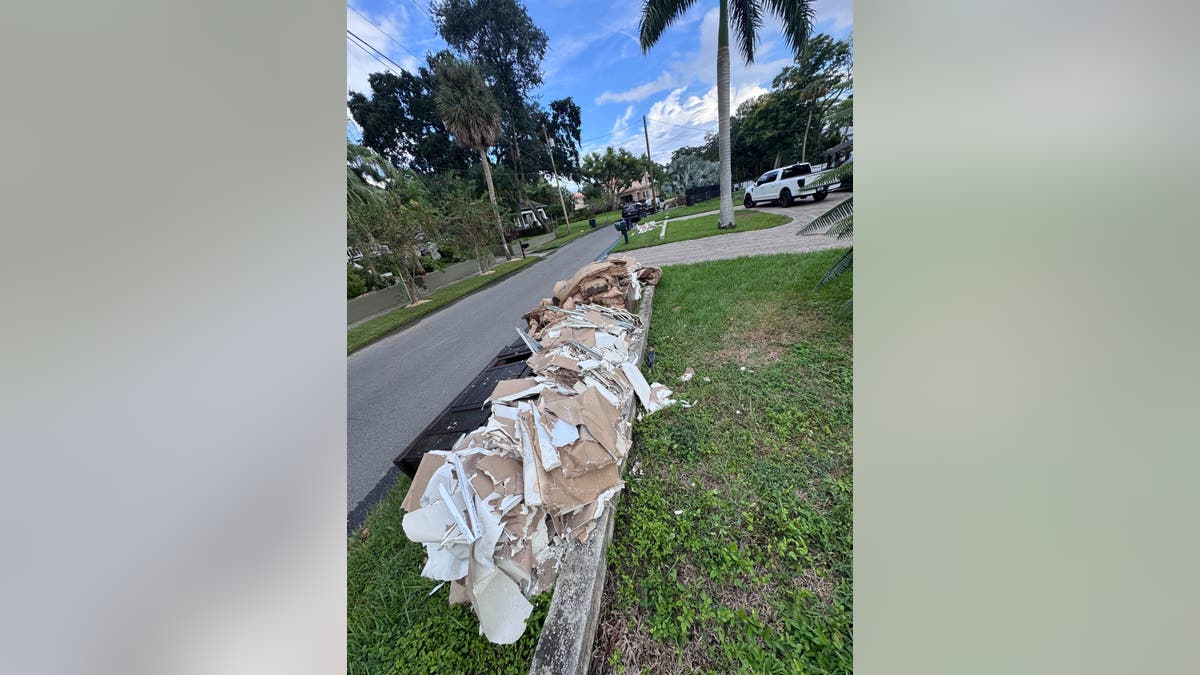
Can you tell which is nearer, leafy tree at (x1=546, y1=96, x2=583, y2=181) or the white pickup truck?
the white pickup truck

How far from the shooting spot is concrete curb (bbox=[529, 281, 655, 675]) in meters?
1.49

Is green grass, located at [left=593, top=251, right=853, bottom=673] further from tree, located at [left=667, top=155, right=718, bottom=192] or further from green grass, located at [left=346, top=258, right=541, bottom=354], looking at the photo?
tree, located at [left=667, top=155, right=718, bottom=192]

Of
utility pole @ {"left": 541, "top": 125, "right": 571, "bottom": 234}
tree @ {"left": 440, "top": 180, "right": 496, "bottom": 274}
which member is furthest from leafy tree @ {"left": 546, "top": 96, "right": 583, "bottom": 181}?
tree @ {"left": 440, "top": 180, "right": 496, "bottom": 274}

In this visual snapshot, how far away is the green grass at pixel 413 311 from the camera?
319 inches

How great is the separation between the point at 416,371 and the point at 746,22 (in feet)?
41.3

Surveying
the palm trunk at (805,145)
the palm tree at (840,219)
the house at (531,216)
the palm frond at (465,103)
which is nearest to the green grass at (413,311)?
the palm frond at (465,103)

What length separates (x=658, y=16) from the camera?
1020cm

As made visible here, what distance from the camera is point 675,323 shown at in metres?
5.45

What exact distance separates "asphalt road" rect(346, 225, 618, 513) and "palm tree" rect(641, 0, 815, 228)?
7056 mm
